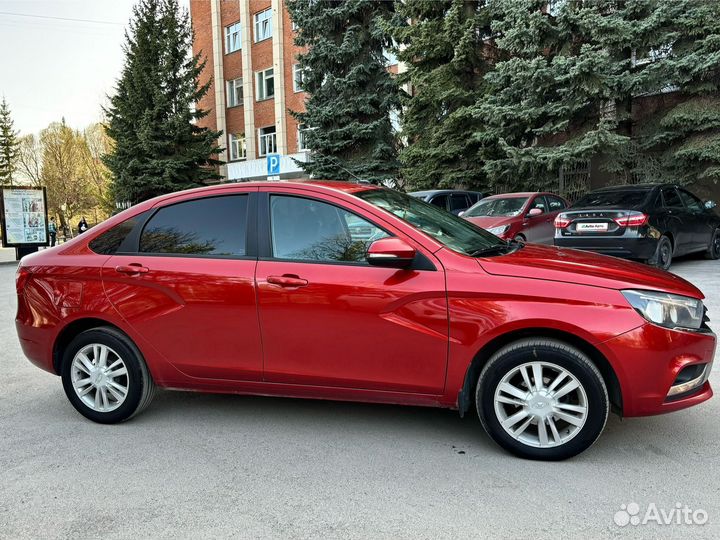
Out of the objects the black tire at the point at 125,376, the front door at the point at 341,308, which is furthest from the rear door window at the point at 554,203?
the black tire at the point at 125,376

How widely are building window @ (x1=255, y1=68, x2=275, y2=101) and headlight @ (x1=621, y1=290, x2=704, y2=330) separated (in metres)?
31.1

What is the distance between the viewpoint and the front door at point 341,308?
334cm

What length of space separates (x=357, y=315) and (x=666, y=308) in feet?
5.79

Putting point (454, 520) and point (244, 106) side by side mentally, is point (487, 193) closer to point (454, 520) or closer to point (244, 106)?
point (454, 520)

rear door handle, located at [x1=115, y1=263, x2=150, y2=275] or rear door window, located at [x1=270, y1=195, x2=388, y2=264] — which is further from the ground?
rear door window, located at [x1=270, y1=195, x2=388, y2=264]

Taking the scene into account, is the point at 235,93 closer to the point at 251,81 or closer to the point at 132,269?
the point at 251,81

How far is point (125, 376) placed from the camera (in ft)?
13.2

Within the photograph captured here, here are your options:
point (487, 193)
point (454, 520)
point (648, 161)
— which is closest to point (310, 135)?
point (487, 193)

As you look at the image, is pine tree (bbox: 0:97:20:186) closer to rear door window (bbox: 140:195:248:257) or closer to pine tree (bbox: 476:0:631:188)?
pine tree (bbox: 476:0:631:188)

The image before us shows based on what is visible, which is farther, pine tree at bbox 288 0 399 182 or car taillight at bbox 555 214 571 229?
pine tree at bbox 288 0 399 182

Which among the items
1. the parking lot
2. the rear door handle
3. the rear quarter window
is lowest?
the parking lot

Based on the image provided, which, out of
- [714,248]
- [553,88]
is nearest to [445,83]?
[553,88]

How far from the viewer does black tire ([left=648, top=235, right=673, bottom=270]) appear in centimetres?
958

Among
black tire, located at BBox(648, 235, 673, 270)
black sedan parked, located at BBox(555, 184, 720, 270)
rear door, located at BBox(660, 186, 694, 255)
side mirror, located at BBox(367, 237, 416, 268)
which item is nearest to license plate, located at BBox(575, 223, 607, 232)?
black sedan parked, located at BBox(555, 184, 720, 270)
